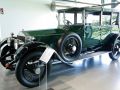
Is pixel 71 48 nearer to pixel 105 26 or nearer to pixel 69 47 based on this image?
pixel 69 47

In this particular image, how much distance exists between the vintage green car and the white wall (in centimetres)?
302

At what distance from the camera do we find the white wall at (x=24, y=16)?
23.0ft

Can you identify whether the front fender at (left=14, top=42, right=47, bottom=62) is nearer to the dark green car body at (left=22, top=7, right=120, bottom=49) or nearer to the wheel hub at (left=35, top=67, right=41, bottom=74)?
the wheel hub at (left=35, top=67, right=41, bottom=74)

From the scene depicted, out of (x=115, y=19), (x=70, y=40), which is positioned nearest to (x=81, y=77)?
(x=70, y=40)

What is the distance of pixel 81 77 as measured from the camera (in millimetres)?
3812

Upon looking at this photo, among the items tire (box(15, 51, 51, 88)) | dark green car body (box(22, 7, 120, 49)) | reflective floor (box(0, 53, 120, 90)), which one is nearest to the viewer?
tire (box(15, 51, 51, 88))

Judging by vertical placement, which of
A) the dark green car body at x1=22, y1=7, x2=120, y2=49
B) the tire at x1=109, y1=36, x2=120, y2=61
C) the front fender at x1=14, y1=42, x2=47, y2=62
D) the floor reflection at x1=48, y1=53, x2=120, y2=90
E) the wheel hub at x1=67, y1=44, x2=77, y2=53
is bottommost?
the floor reflection at x1=48, y1=53, x2=120, y2=90

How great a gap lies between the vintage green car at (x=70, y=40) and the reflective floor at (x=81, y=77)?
0.38 metres

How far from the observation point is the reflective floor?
331cm

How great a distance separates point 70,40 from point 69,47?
0.17 m

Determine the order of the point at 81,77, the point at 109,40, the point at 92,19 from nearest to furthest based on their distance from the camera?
1. the point at 81,77
2. the point at 92,19
3. the point at 109,40

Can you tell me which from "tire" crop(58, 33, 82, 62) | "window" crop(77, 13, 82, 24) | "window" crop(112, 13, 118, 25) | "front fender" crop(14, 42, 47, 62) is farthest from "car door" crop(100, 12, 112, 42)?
"front fender" crop(14, 42, 47, 62)

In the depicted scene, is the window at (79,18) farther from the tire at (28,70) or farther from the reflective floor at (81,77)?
the tire at (28,70)

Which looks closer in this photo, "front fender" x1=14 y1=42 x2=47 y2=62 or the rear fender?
"front fender" x1=14 y1=42 x2=47 y2=62
